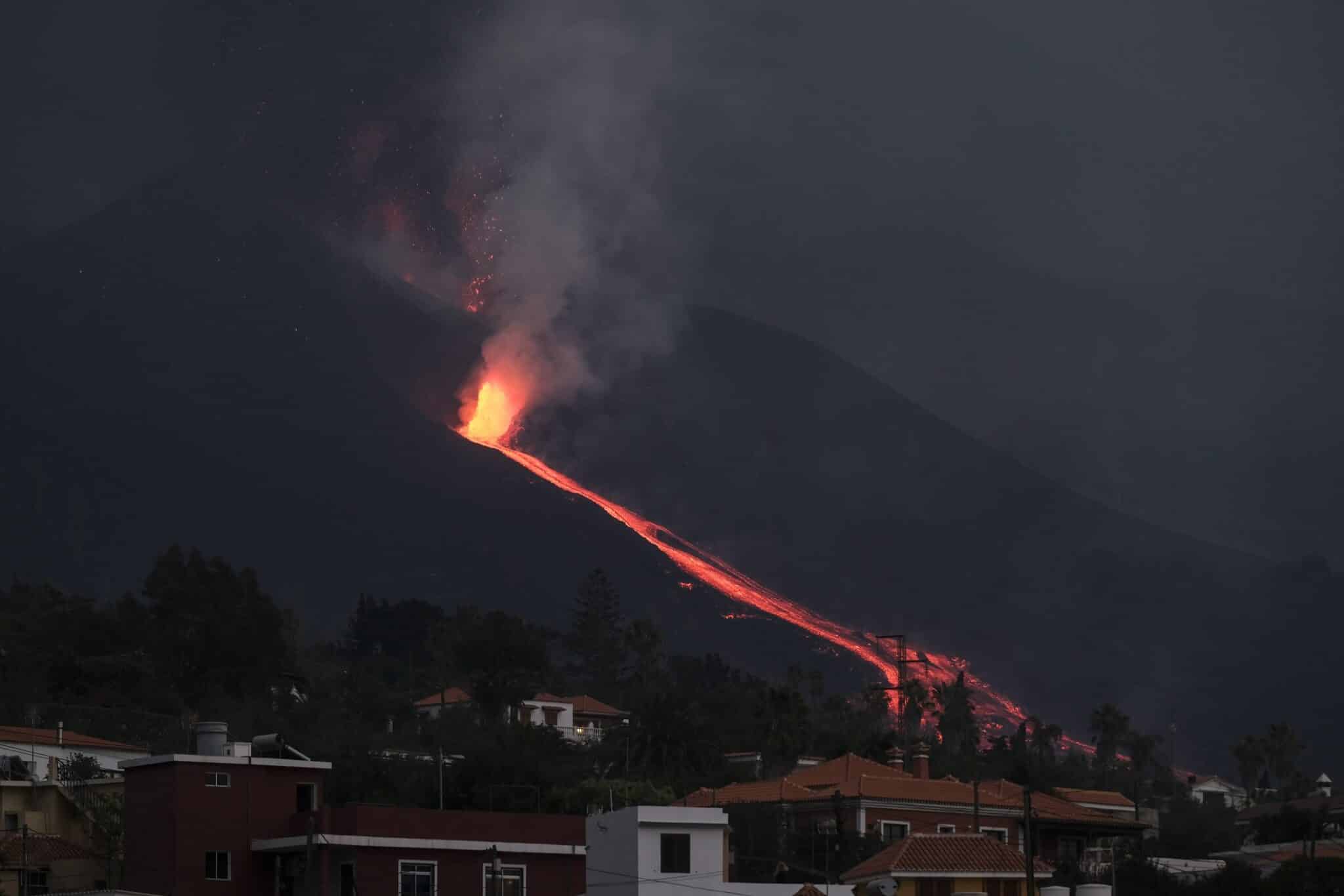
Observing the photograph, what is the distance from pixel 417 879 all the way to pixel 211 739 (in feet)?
31.4

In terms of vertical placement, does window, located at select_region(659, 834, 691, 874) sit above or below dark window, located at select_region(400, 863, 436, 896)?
above

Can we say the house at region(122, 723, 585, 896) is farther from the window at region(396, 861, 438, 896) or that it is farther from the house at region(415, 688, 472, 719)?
the house at region(415, 688, 472, 719)

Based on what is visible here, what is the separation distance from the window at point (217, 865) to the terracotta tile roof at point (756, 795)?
1126 inches

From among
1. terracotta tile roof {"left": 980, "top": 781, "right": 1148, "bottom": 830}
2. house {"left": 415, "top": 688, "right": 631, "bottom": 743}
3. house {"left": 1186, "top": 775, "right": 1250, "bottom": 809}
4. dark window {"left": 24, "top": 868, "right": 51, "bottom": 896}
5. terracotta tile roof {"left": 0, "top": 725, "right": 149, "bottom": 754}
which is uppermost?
house {"left": 415, "top": 688, "right": 631, "bottom": 743}

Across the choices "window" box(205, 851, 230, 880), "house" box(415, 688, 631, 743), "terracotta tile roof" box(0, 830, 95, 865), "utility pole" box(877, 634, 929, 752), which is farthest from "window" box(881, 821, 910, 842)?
"house" box(415, 688, 631, 743)

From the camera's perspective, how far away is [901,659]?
422ft

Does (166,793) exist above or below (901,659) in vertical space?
below

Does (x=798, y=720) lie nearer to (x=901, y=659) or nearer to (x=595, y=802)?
(x=901, y=659)

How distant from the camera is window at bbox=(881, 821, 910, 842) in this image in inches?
3595

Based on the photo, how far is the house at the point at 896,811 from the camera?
91.0 m

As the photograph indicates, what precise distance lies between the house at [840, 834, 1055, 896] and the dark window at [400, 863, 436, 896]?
1568cm

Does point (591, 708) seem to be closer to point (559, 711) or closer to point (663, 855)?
point (559, 711)

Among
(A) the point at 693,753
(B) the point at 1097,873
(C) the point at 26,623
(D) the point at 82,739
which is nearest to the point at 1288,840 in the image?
(B) the point at 1097,873

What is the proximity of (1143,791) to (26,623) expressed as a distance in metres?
93.9
